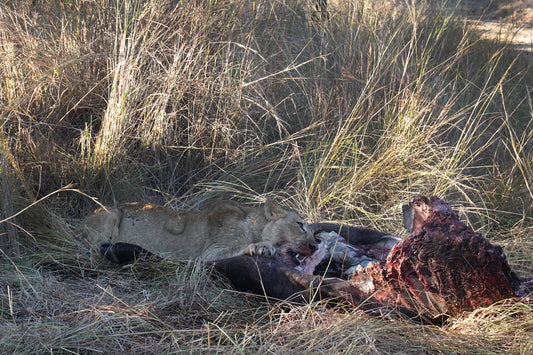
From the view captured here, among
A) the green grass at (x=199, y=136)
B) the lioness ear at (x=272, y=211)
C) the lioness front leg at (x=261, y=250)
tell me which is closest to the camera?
the lioness front leg at (x=261, y=250)

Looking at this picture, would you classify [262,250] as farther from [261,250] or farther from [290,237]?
[290,237]

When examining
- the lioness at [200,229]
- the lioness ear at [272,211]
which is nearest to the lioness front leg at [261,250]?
the lioness at [200,229]

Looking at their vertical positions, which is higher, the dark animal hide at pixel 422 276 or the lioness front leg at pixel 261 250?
the dark animal hide at pixel 422 276

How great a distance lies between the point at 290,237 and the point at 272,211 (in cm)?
21

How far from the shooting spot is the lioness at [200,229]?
11.4ft

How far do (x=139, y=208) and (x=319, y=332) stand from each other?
1.52 metres

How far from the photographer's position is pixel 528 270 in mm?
3463

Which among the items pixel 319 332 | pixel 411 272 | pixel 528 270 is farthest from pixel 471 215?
pixel 319 332

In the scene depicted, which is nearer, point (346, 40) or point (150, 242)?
point (150, 242)

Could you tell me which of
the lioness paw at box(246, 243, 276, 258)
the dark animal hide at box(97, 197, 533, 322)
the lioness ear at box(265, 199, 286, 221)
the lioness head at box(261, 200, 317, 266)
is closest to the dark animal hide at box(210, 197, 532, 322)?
the dark animal hide at box(97, 197, 533, 322)

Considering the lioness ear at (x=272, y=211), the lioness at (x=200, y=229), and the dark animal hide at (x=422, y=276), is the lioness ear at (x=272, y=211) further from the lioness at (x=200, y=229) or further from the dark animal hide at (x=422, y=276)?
the dark animal hide at (x=422, y=276)

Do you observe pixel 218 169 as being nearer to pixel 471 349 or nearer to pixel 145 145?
pixel 145 145

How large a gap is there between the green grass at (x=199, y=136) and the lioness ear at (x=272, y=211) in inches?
23.2

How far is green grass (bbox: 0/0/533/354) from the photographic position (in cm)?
339
